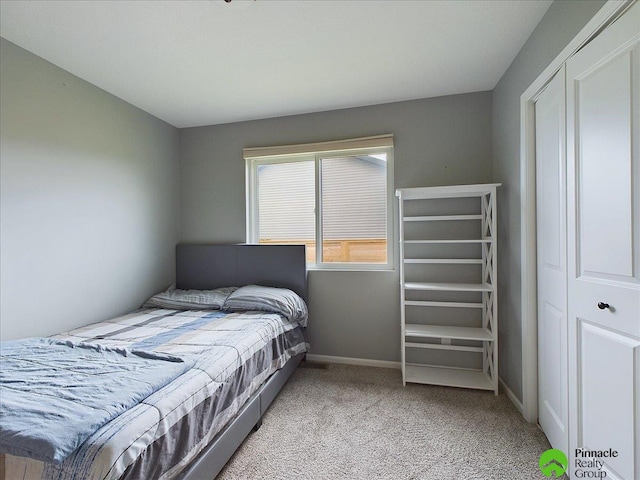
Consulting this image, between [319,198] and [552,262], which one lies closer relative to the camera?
[552,262]

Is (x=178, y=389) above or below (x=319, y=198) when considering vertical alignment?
below

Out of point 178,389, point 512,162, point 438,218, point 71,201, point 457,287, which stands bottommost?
point 178,389

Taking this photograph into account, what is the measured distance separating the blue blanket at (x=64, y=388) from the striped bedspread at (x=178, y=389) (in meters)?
0.04

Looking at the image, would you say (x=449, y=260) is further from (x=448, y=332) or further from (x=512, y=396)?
(x=512, y=396)

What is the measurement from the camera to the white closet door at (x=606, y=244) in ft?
3.42

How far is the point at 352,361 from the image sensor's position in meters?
2.75

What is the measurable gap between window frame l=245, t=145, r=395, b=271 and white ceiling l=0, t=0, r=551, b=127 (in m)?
0.51

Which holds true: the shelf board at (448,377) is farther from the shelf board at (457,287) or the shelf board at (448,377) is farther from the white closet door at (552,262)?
the shelf board at (457,287)

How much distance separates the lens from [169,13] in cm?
156

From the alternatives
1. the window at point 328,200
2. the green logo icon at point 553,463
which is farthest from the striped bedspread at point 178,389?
the green logo icon at point 553,463

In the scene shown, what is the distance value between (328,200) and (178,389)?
2.11 metres

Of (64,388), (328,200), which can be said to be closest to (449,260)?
(328,200)

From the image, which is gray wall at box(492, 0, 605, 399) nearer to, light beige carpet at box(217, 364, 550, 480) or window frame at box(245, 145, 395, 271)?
light beige carpet at box(217, 364, 550, 480)

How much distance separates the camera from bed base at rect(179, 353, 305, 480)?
1238mm
